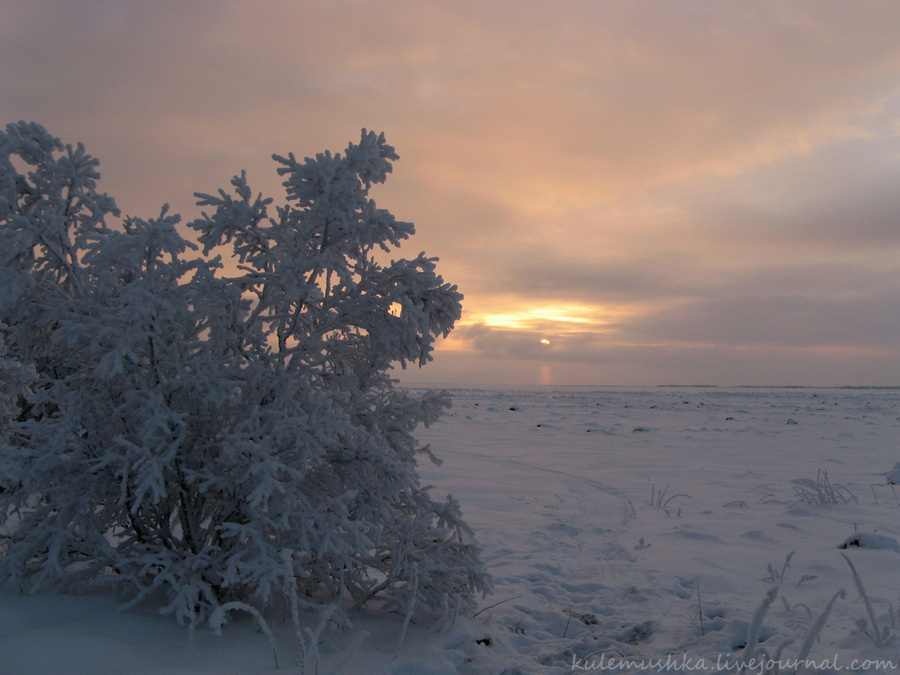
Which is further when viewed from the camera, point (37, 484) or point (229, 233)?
point (229, 233)

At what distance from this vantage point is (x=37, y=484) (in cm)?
333

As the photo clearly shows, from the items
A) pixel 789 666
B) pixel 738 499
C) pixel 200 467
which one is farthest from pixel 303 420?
pixel 738 499

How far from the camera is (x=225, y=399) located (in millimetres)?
3459

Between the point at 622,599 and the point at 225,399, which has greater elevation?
the point at 225,399

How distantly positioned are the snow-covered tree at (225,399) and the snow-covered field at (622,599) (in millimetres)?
255

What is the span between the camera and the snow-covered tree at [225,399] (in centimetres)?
313

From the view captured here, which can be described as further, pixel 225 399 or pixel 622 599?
pixel 622 599

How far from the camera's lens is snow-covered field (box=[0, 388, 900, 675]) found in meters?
3.02

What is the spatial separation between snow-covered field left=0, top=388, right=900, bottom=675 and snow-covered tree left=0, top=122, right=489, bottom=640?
255mm

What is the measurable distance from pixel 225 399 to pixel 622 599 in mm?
3368

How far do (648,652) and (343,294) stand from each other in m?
3.04

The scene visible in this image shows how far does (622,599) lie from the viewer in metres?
4.36

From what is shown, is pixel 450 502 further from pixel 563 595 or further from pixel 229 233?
pixel 229 233

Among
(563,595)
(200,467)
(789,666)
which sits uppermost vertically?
(200,467)
